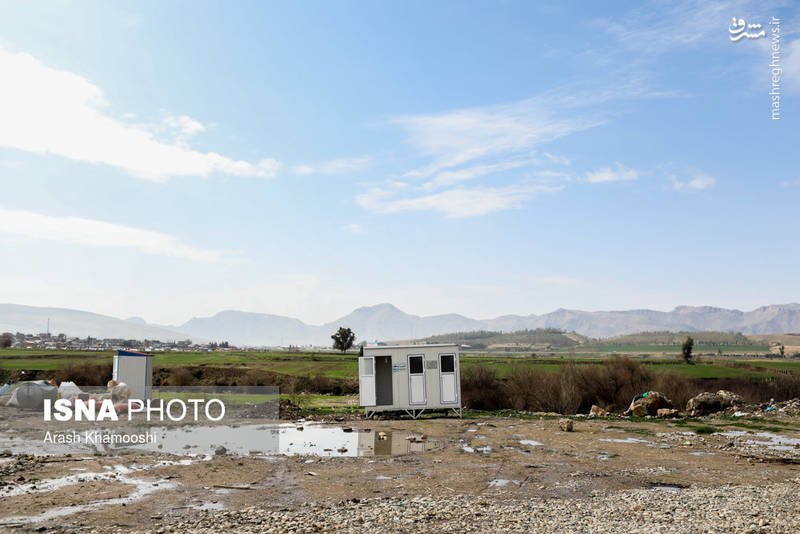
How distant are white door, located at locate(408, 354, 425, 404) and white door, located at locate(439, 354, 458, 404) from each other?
83 cm

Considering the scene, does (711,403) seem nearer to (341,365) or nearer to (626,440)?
(626,440)

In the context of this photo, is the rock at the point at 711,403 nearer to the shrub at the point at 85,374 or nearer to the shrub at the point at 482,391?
the shrub at the point at 482,391

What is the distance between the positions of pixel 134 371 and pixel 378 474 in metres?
18.7

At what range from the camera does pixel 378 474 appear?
13688 millimetres

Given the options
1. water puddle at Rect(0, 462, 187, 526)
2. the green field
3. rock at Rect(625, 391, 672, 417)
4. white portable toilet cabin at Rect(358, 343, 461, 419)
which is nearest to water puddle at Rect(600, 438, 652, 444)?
white portable toilet cabin at Rect(358, 343, 461, 419)

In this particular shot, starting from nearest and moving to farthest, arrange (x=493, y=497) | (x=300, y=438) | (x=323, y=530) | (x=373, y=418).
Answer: (x=323, y=530), (x=493, y=497), (x=300, y=438), (x=373, y=418)

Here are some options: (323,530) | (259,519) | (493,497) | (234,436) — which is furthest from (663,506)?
(234,436)

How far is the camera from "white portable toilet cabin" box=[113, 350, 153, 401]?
27828 mm

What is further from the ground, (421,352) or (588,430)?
(421,352)

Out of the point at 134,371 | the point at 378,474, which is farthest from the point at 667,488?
the point at 134,371

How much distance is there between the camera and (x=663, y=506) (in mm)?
10586

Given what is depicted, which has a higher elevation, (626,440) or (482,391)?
(482,391)

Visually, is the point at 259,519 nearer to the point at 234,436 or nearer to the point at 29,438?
the point at 234,436

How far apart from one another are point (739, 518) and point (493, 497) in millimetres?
4078
